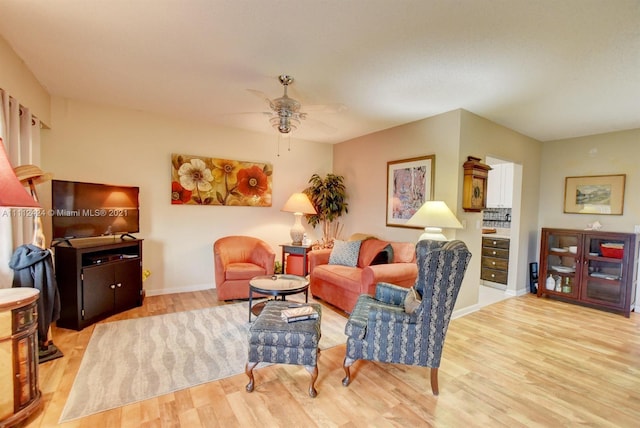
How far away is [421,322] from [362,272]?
133cm

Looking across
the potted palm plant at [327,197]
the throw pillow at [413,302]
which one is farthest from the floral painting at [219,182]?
the throw pillow at [413,302]

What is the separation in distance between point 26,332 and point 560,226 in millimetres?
6596

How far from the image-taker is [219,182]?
4613 mm

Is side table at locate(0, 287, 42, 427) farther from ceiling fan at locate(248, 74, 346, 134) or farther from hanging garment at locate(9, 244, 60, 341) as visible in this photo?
ceiling fan at locate(248, 74, 346, 134)

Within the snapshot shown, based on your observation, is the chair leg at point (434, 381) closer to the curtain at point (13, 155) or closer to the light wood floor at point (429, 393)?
the light wood floor at point (429, 393)

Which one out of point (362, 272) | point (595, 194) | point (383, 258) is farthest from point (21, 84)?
point (595, 194)

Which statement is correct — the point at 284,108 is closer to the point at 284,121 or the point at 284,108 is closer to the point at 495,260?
the point at 284,121

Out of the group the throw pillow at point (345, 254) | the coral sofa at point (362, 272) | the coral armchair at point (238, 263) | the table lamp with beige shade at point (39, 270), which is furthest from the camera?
the throw pillow at point (345, 254)

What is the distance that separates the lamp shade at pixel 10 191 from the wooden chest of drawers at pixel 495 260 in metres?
5.88

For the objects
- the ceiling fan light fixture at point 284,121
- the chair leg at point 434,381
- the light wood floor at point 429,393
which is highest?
the ceiling fan light fixture at point 284,121

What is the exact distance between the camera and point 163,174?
167 inches

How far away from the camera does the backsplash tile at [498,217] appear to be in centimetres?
561

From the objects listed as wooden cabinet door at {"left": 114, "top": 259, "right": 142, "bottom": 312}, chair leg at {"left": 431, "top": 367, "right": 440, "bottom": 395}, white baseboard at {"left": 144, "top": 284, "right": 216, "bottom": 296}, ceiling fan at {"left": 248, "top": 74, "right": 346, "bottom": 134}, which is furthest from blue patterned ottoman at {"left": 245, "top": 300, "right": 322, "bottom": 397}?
white baseboard at {"left": 144, "top": 284, "right": 216, "bottom": 296}

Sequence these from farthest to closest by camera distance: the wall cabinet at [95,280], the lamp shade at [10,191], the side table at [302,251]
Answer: the side table at [302,251] → the wall cabinet at [95,280] → the lamp shade at [10,191]
